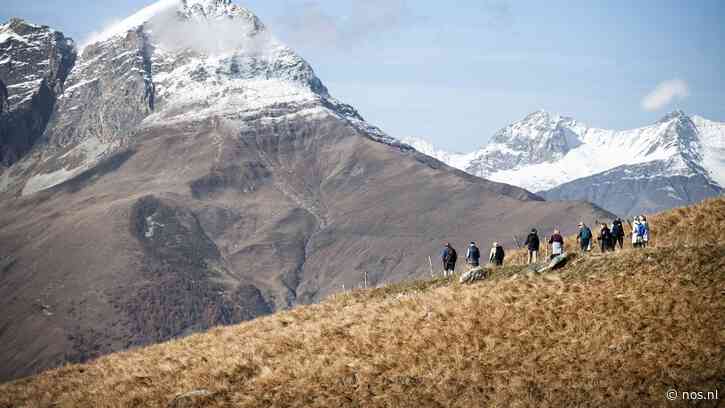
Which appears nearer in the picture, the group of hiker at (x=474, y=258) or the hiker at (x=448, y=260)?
the group of hiker at (x=474, y=258)

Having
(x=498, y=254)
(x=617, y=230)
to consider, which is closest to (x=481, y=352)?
(x=498, y=254)

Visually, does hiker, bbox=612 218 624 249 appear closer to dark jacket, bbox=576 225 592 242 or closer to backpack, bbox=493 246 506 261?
dark jacket, bbox=576 225 592 242

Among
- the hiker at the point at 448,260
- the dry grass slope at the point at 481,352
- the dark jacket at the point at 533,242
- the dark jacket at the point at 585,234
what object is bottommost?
the dry grass slope at the point at 481,352

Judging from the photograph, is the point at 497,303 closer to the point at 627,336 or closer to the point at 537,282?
the point at 537,282

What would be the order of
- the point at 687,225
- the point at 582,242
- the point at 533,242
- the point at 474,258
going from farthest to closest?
the point at 687,225 → the point at 533,242 → the point at 474,258 → the point at 582,242

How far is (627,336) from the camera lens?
35.4 m

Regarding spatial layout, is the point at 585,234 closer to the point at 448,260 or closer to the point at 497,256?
the point at 497,256

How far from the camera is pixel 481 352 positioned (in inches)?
1460

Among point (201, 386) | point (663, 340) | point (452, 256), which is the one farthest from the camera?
point (452, 256)

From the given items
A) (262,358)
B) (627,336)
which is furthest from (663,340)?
(262,358)

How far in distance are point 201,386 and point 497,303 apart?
13.6 meters

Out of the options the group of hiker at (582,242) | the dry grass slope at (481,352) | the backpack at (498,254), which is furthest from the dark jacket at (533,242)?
the dry grass slope at (481,352)

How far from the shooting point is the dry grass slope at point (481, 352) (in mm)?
33000

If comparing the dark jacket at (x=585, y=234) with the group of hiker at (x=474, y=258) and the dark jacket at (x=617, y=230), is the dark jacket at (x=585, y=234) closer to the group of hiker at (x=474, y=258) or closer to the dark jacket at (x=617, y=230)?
the dark jacket at (x=617, y=230)
